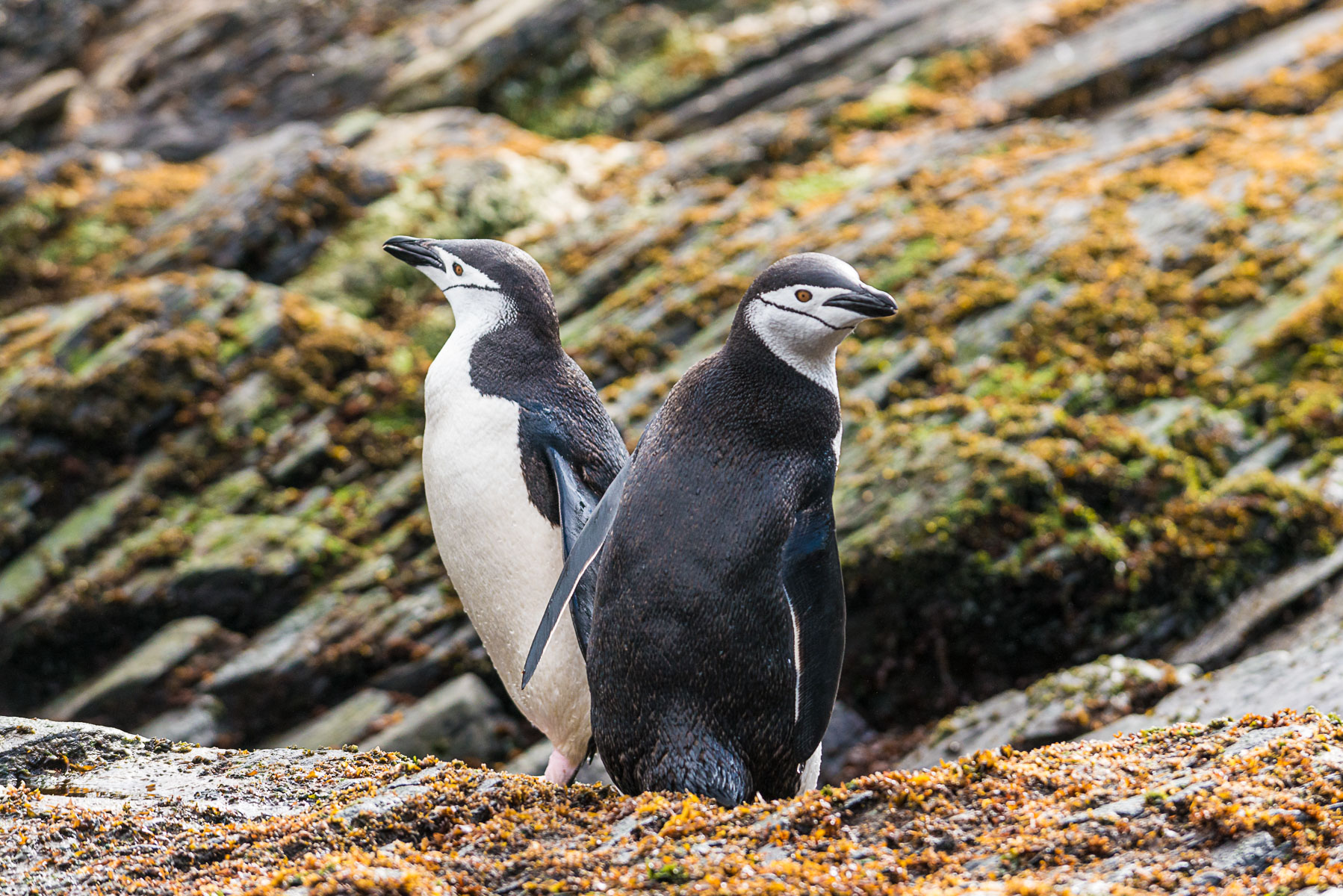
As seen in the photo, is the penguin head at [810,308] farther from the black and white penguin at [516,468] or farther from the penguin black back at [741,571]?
the black and white penguin at [516,468]

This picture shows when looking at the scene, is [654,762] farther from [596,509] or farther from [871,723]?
[871,723]

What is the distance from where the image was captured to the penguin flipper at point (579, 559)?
14.9ft

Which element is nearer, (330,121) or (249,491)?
(249,491)

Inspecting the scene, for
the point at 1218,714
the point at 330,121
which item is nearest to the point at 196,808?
the point at 1218,714

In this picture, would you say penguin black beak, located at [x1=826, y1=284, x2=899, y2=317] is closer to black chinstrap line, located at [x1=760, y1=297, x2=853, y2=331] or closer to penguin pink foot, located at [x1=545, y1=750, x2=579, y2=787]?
black chinstrap line, located at [x1=760, y1=297, x2=853, y2=331]

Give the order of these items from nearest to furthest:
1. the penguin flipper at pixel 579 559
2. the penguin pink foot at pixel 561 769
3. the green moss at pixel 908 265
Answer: the penguin flipper at pixel 579 559 < the penguin pink foot at pixel 561 769 < the green moss at pixel 908 265

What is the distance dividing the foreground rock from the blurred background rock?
2035 mm

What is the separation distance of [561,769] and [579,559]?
1.34 metres

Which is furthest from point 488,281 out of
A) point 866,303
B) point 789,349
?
point 866,303

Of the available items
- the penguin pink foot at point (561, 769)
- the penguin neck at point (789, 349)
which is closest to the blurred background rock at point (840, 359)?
the penguin pink foot at point (561, 769)

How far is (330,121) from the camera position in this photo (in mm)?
15109

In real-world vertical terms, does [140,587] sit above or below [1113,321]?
above

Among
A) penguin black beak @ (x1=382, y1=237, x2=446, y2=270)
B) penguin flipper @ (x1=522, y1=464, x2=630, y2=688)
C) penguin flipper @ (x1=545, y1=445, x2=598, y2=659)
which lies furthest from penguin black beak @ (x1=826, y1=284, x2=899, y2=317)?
penguin black beak @ (x1=382, y1=237, x2=446, y2=270)

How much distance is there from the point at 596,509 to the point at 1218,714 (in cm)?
326
